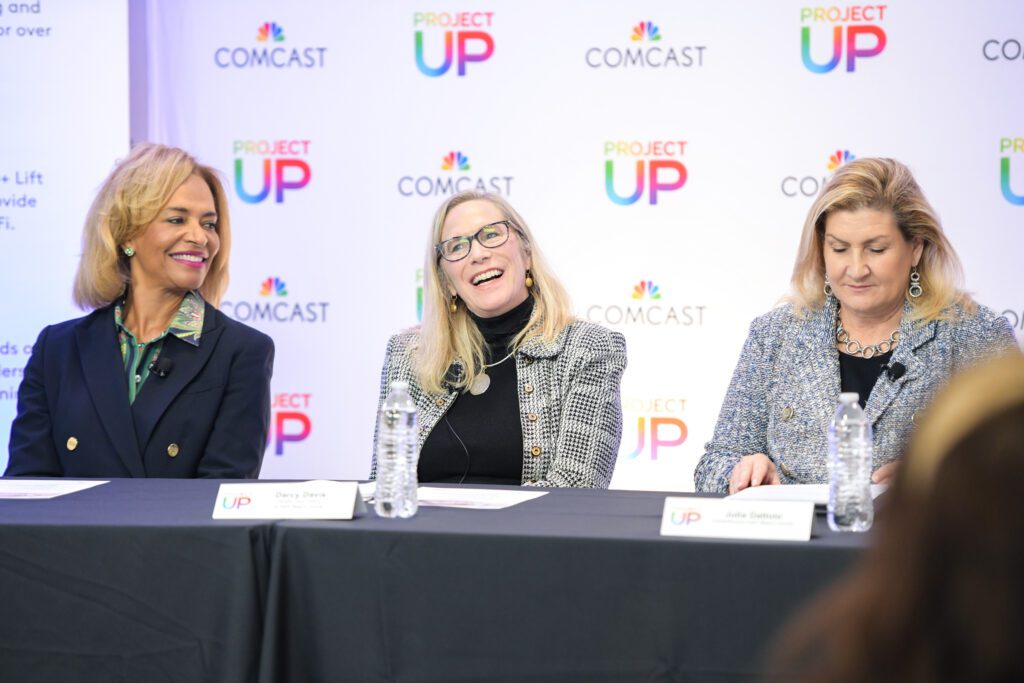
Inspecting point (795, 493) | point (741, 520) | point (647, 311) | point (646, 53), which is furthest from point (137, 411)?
point (646, 53)

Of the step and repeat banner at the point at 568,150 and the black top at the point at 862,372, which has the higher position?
the step and repeat banner at the point at 568,150

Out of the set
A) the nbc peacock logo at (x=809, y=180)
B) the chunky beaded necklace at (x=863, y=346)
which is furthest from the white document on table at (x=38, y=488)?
the nbc peacock logo at (x=809, y=180)

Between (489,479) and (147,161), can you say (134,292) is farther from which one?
(489,479)

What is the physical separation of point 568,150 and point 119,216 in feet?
6.40

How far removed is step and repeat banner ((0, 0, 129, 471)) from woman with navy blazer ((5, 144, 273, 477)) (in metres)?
1.15

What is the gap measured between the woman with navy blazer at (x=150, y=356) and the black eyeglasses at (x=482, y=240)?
62 cm

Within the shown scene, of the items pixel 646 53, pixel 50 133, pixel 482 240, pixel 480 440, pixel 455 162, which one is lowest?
pixel 480 440

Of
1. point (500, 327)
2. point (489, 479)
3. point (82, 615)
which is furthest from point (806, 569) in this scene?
point (500, 327)

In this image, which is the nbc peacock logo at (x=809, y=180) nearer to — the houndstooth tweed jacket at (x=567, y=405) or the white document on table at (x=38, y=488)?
the houndstooth tweed jacket at (x=567, y=405)

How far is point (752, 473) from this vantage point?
2.71m

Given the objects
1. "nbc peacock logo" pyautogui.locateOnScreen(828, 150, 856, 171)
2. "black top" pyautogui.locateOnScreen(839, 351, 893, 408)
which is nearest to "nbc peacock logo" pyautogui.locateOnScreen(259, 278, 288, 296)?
"nbc peacock logo" pyautogui.locateOnScreen(828, 150, 856, 171)

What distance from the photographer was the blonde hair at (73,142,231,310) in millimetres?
3439

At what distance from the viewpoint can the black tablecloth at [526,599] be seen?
170 centimetres

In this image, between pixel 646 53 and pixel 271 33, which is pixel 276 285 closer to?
pixel 271 33
